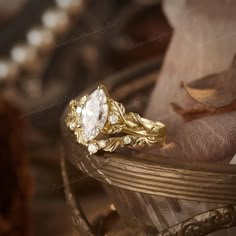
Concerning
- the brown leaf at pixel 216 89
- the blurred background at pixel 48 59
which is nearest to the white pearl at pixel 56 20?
the blurred background at pixel 48 59

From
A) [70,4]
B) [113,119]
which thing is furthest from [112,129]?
[70,4]

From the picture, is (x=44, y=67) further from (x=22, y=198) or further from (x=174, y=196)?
(x=174, y=196)

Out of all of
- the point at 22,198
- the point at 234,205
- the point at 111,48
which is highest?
the point at 111,48

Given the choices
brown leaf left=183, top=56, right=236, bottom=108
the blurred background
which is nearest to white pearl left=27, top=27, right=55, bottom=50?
the blurred background

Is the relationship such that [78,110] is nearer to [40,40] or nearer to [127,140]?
[127,140]

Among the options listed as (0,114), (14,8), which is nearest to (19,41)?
(14,8)

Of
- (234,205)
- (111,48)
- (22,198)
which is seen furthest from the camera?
(111,48)

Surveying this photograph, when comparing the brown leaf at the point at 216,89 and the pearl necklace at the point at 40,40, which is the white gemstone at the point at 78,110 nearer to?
the brown leaf at the point at 216,89
